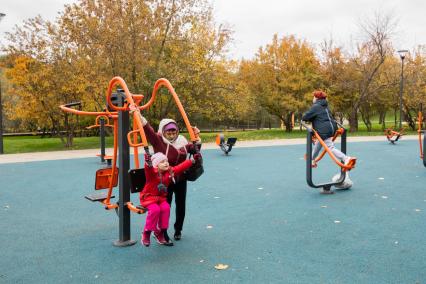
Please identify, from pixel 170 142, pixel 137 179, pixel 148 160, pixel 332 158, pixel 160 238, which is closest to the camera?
pixel 148 160

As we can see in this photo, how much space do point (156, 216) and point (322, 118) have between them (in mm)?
4192

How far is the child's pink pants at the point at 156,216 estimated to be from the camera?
12.9ft

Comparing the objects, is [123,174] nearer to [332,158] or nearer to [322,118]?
[332,158]

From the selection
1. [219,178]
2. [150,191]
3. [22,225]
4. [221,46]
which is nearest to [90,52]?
[221,46]

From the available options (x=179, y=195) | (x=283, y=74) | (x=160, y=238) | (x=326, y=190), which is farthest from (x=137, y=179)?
(x=283, y=74)

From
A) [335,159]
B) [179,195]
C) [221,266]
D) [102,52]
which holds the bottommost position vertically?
[221,266]

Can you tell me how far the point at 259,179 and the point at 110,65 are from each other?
10448mm

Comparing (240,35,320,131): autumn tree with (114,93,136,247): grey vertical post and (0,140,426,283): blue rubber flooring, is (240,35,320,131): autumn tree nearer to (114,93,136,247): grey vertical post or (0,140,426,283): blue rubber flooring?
(0,140,426,283): blue rubber flooring

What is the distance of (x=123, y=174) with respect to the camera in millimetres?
4316

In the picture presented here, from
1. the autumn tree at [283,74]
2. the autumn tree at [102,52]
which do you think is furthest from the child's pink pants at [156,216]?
the autumn tree at [283,74]

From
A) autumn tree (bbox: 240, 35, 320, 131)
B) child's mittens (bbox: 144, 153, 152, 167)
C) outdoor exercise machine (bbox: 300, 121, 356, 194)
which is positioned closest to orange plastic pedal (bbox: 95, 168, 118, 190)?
child's mittens (bbox: 144, 153, 152, 167)

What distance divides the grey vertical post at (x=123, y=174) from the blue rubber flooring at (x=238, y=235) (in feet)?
0.46

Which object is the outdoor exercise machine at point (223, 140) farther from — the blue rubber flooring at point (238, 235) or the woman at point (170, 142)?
the woman at point (170, 142)

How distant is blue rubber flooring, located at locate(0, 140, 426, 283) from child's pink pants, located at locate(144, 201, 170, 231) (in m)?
0.29
